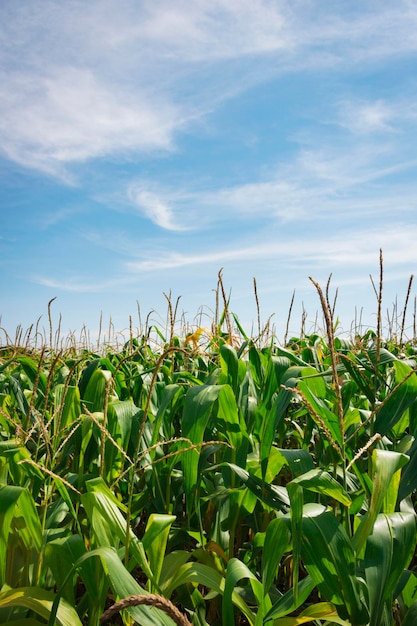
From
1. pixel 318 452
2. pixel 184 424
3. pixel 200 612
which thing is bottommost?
pixel 200 612

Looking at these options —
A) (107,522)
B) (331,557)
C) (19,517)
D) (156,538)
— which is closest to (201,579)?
(156,538)

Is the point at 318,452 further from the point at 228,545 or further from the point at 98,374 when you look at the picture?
the point at 98,374

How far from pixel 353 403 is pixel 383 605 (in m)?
1.62

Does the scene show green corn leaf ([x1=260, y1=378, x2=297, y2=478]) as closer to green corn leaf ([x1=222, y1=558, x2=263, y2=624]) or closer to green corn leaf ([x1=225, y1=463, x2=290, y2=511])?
green corn leaf ([x1=225, y1=463, x2=290, y2=511])

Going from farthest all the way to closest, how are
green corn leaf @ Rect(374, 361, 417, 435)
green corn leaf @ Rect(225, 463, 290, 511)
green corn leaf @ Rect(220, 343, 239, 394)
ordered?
1. green corn leaf @ Rect(220, 343, 239, 394)
2. green corn leaf @ Rect(374, 361, 417, 435)
3. green corn leaf @ Rect(225, 463, 290, 511)

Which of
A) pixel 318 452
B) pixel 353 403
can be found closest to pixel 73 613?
pixel 318 452

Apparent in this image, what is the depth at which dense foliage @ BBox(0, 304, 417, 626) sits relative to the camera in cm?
121

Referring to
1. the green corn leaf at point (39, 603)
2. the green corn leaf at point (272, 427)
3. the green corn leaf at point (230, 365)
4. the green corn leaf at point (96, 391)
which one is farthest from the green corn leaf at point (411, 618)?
the green corn leaf at point (96, 391)

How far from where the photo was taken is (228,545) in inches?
74.7

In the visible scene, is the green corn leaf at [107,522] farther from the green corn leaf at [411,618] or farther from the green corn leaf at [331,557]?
the green corn leaf at [411,618]

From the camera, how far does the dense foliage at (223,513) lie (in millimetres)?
1215

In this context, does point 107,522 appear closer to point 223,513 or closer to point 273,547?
point 273,547

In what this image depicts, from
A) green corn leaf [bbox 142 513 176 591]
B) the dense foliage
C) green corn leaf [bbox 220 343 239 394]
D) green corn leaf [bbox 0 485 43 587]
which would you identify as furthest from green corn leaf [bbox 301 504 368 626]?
green corn leaf [bbox 220 343 239 394]

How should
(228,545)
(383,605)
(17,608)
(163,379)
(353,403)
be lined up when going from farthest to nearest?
1. (163,379)
2. (353,403)
3. (228,545)
4. (17,608)
5. (383,605)
